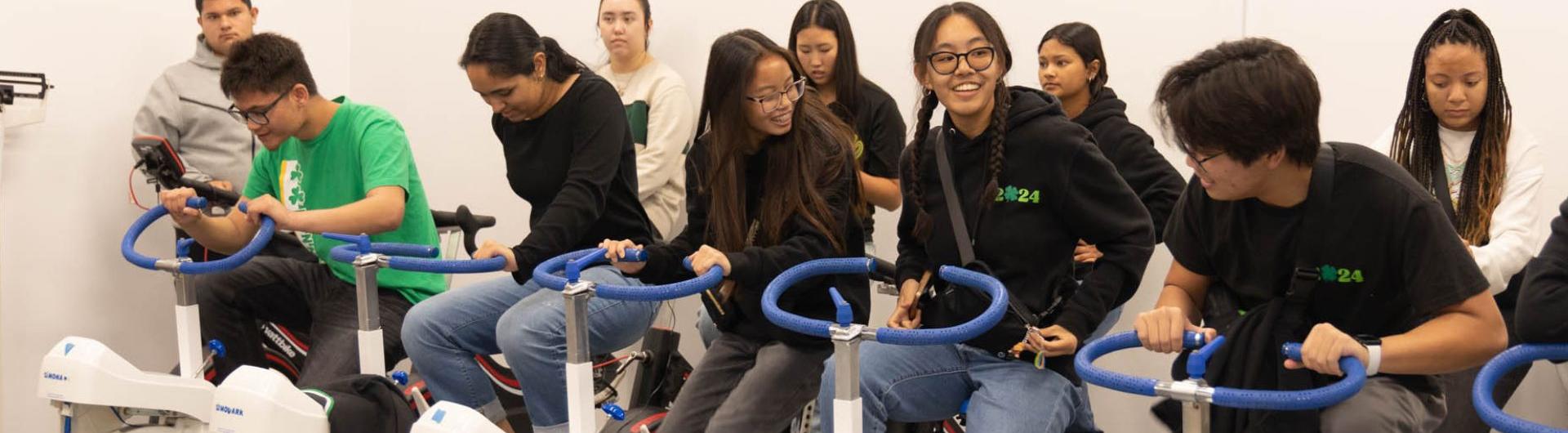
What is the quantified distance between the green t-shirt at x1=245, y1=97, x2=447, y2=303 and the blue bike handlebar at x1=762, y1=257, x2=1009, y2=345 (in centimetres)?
145

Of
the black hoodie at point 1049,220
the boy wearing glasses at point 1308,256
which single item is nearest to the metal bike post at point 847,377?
the black hoodie at point 1049,220

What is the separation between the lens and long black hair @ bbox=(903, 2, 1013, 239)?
112 inches

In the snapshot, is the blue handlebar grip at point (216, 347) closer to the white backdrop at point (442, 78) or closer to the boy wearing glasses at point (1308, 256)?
the white backdrop at point (442, 78)

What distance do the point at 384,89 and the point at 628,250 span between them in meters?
3.17

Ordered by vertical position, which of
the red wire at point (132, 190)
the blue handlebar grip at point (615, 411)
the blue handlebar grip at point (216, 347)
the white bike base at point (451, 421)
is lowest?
the blue handlebar grip at point (615, 411)

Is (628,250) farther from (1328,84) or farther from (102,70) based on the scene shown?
(102,70)

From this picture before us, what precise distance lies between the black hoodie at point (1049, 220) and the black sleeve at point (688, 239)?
706 mm

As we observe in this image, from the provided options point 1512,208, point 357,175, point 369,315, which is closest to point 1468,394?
point 1512,208

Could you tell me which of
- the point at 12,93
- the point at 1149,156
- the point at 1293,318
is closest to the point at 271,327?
the point at 12,93

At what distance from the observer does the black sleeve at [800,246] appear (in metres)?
3.10

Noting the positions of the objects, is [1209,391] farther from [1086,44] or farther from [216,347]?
[216,347]

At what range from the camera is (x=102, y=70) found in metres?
5.11

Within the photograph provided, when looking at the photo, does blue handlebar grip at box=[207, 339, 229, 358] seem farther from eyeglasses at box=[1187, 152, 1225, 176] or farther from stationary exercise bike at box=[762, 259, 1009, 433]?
eyeglasses at box=[1187, 152, 1225, 176]

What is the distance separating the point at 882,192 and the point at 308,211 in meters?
1.49
